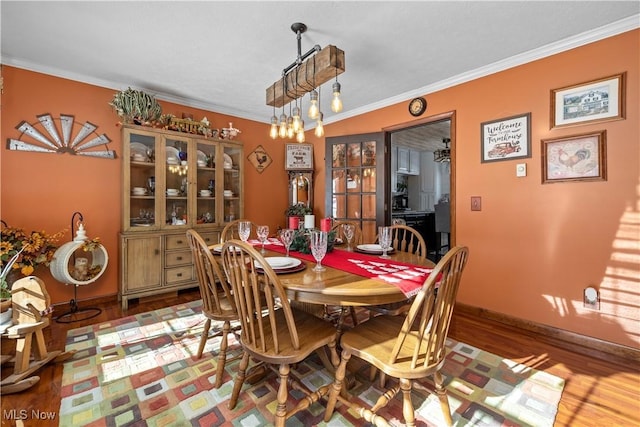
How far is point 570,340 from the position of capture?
2215mm

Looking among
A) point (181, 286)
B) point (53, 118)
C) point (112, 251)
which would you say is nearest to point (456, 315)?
point (181, 286)

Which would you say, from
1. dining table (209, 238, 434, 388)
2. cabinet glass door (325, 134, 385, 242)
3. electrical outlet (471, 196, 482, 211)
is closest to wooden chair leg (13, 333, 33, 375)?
dining table (209, 238, 434, 388)

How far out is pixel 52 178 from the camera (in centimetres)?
272

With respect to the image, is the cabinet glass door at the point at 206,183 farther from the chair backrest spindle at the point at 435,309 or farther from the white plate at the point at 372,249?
the chair backrest spindle at the point at 435,309

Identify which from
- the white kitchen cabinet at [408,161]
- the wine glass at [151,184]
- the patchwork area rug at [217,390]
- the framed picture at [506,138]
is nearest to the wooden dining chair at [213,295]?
the patchwork area rug at [217,390]

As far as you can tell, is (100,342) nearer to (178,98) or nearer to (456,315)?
(178,98)

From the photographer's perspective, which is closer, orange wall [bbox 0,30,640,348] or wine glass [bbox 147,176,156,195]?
orange wall [bbox 0,30,640,348]

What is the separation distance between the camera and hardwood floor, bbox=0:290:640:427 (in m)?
1.43

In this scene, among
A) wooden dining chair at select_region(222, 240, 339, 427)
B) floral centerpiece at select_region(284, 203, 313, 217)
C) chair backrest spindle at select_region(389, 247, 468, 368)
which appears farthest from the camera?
floral centerpiece at select_region(284, 203, 313, 217)

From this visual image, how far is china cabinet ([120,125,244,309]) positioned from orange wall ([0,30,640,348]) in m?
0.30

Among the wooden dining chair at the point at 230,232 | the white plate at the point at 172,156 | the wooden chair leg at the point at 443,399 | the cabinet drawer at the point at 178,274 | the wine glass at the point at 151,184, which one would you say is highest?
the white plate at the point at 172,156

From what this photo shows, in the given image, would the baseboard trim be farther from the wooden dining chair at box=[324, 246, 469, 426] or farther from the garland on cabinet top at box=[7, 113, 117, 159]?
the garland on cabinet top at box=[7, 113, 117, 159]

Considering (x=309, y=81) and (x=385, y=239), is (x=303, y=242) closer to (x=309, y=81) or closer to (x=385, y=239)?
(x=385, y=239)

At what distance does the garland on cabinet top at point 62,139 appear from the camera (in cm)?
259
